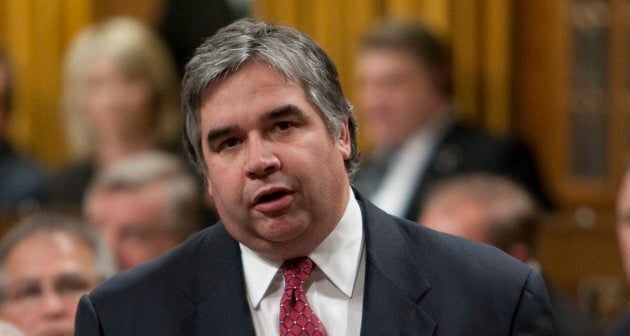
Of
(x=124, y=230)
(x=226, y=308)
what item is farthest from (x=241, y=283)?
(x=124, y=230)

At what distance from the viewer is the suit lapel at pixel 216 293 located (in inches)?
99.2

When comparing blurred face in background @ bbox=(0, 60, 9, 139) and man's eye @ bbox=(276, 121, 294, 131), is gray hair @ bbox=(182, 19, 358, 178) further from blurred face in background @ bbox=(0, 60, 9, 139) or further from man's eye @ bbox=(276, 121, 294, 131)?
blurred face in background @ bbox=(0, 60, 9, 139)

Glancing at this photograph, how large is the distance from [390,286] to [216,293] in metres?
0.32

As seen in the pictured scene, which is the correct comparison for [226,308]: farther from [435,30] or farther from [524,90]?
[524,90]

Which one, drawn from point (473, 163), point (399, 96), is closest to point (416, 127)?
point (399, 96)

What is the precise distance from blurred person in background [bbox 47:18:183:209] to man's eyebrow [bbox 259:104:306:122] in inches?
127

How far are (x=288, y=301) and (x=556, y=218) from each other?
3351mm

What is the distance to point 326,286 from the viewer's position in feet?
8.44

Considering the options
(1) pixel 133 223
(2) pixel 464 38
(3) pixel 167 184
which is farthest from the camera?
(2) pixel 464 38

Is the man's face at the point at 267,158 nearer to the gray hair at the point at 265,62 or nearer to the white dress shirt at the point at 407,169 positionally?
the gray hair at the point at 265,62

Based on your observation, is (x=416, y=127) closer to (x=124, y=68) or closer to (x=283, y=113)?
(x=124, y=68)

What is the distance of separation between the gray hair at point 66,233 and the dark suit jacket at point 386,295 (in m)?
1.49

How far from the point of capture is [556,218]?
5703 millimetres

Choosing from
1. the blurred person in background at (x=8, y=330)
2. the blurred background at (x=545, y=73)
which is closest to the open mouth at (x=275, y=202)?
the blurred person in background at (x=8, y=330)
